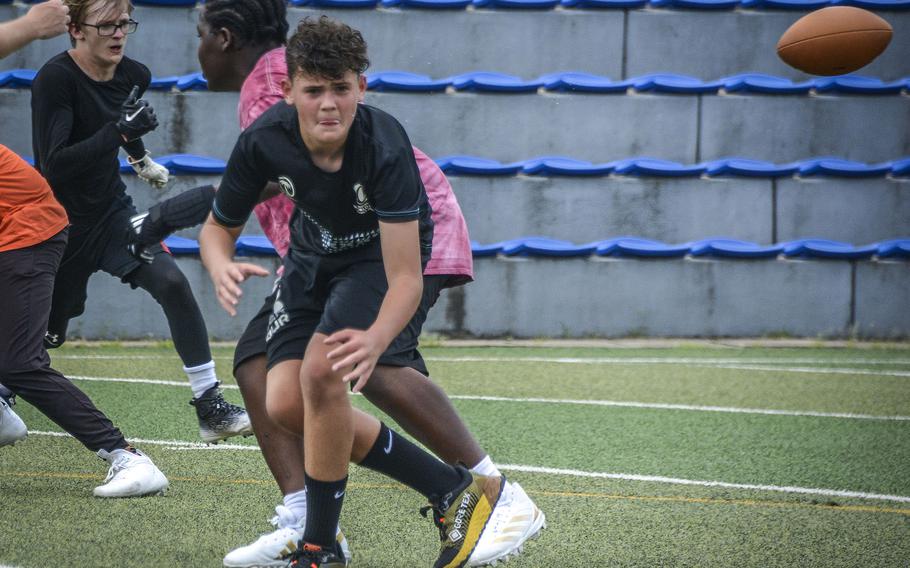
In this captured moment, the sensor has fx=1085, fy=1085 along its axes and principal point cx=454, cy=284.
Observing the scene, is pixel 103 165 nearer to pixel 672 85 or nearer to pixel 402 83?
pixel 402 83

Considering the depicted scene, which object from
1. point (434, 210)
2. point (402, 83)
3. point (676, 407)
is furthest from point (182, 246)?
→ point (434, 210)

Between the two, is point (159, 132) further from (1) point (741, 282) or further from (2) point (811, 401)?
(2) point (811, 401)

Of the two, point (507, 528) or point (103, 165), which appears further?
point (103, 165)

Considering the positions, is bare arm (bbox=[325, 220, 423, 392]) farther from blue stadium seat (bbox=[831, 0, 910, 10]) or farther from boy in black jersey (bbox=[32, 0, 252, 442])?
blue stadium seat (bbox=[831, 0, 910, 10])

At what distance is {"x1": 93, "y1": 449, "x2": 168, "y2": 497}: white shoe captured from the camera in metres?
4.11

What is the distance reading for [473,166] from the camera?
9883 mm

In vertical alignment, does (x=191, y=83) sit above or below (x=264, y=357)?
above

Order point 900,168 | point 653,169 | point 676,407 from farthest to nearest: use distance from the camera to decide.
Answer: point 900,168 → point 653,169 → point 676,407

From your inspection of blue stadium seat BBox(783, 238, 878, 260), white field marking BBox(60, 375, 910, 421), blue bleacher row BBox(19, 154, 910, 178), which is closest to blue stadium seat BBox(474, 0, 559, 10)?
blue bleacher row BBox(19, 154, 910, 178)

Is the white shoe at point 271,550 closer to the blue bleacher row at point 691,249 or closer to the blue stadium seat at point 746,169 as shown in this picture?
the blue bleacher row at point 691,249

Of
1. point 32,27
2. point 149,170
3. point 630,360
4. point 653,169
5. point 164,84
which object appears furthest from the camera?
point 653,169

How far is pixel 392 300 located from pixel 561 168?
726cm

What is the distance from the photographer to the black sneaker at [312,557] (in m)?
3.13

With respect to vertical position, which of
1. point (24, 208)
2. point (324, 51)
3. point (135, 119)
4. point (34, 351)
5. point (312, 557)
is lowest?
point (312, 557)
